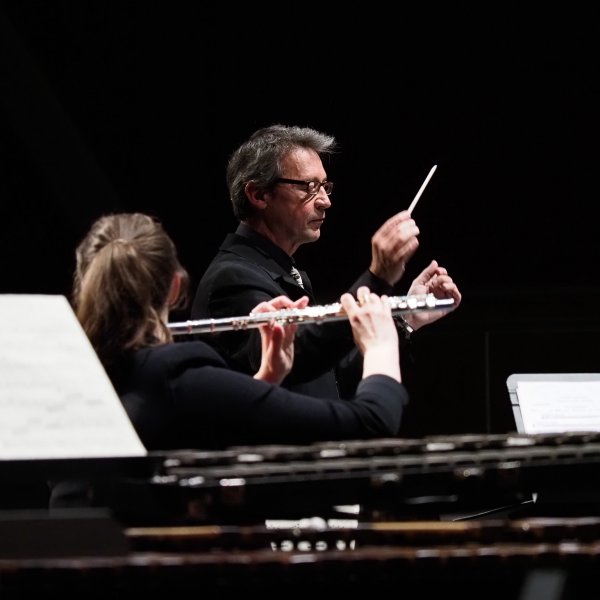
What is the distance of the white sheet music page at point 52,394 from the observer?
4.00ft

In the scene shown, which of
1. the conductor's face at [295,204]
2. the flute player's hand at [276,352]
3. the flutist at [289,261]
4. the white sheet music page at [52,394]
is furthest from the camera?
the conductor's face at [295,204]

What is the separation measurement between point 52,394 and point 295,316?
1.18 metres

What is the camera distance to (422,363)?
472 centimetres

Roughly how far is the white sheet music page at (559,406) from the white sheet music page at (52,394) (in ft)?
4.68

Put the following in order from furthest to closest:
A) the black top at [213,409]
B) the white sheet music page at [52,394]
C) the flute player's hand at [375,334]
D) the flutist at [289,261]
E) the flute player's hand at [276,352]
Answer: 1. the flutist at [289,261]
2. the flute player's hand at [276,352]
3. the flute player's hand at [375,334]
4. the black top at [213,409]
5. the white sheet music page at [52,394]

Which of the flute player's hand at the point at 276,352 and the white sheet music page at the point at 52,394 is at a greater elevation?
the white sheet music page at the point at 52,394

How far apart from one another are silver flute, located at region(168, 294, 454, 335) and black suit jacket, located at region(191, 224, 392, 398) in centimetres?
11

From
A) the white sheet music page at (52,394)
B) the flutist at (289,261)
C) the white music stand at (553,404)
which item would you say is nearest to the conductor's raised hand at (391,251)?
the flutist at (289,261)

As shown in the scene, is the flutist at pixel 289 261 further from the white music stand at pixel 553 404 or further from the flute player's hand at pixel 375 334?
the flute player's hand at pixel 375 334

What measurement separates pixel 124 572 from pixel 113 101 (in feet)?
12.0

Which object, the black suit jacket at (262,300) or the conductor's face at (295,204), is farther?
the conductor's face at (295,204)

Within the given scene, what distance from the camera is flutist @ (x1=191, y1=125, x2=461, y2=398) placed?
2672 mm

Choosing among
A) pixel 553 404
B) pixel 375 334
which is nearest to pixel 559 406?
pixel 553 404

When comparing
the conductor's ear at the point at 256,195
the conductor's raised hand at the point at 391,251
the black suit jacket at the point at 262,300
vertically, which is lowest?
the black suit jacket at the point at 262,300
